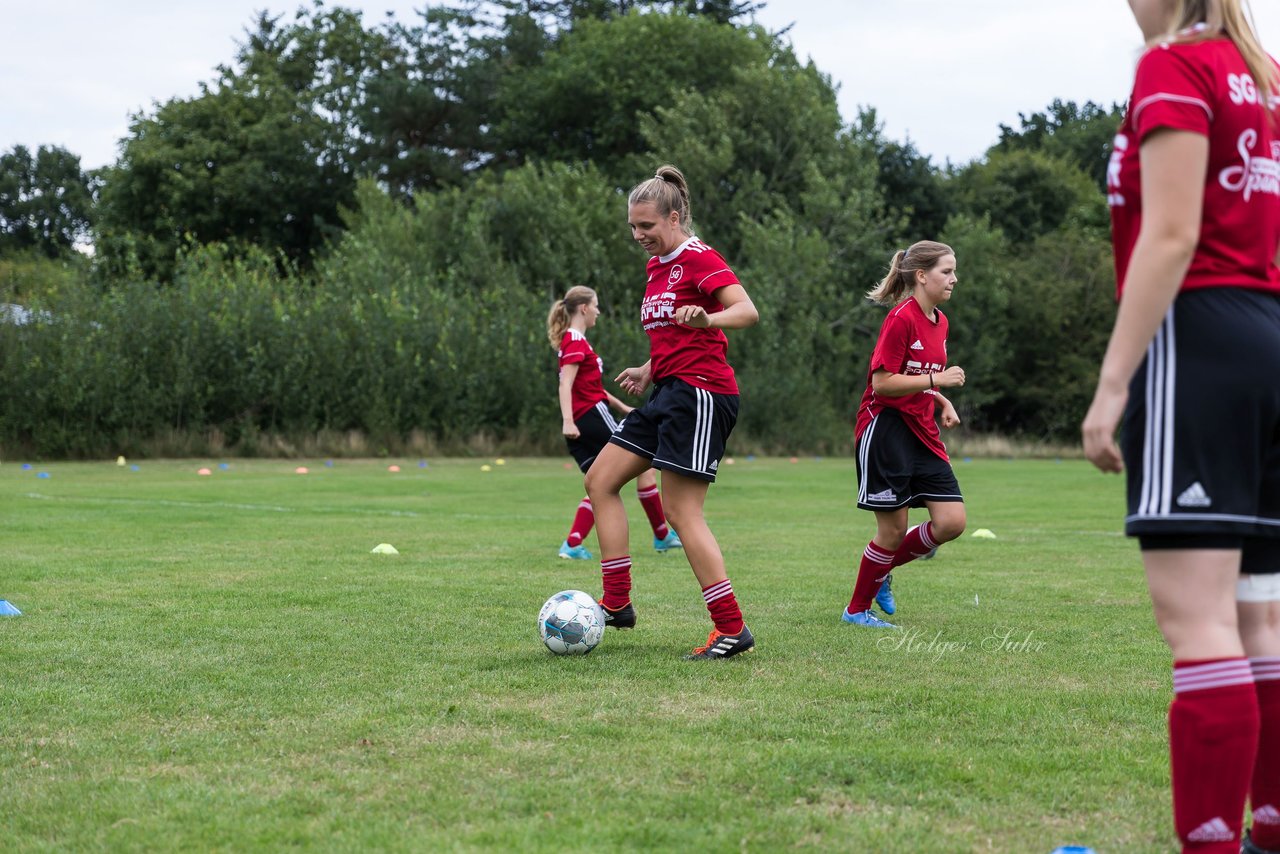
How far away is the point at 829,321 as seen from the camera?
38.4m

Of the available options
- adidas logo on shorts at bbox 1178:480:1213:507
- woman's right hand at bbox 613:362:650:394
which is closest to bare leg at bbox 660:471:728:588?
woman's right hand at bbox 613:362:650:394

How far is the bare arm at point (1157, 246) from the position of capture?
2.76 metres

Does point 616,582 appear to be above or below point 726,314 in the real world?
below

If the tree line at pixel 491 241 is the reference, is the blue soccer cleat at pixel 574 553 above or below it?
below

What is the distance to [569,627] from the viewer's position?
5930mm

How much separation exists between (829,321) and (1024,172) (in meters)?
19.7

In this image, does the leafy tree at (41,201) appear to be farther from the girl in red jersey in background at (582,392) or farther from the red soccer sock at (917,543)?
the red soccer sock at (917,543)

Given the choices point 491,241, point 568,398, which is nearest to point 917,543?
point 568,398

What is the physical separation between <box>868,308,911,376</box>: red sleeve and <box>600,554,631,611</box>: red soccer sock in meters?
1.63

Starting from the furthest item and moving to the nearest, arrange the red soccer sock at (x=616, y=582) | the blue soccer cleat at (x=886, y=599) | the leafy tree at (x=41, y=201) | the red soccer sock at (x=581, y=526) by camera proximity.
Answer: the leafy tree at (x=41, y=201) < the red soccer sock at (x=581, y=526) < the blue soccer cleat at (x=886, y=599) < the red soccer sock at (x=616, y=582)

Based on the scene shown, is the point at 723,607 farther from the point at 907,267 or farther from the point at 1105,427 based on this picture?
the point at 1105,427

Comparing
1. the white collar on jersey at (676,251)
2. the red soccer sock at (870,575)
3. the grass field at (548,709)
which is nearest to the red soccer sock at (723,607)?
the grass field at (548,709)

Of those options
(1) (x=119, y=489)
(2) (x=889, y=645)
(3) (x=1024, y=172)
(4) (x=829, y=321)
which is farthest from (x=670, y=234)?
(3) (x=1024, y=172)

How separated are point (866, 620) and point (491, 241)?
31.2 metres
